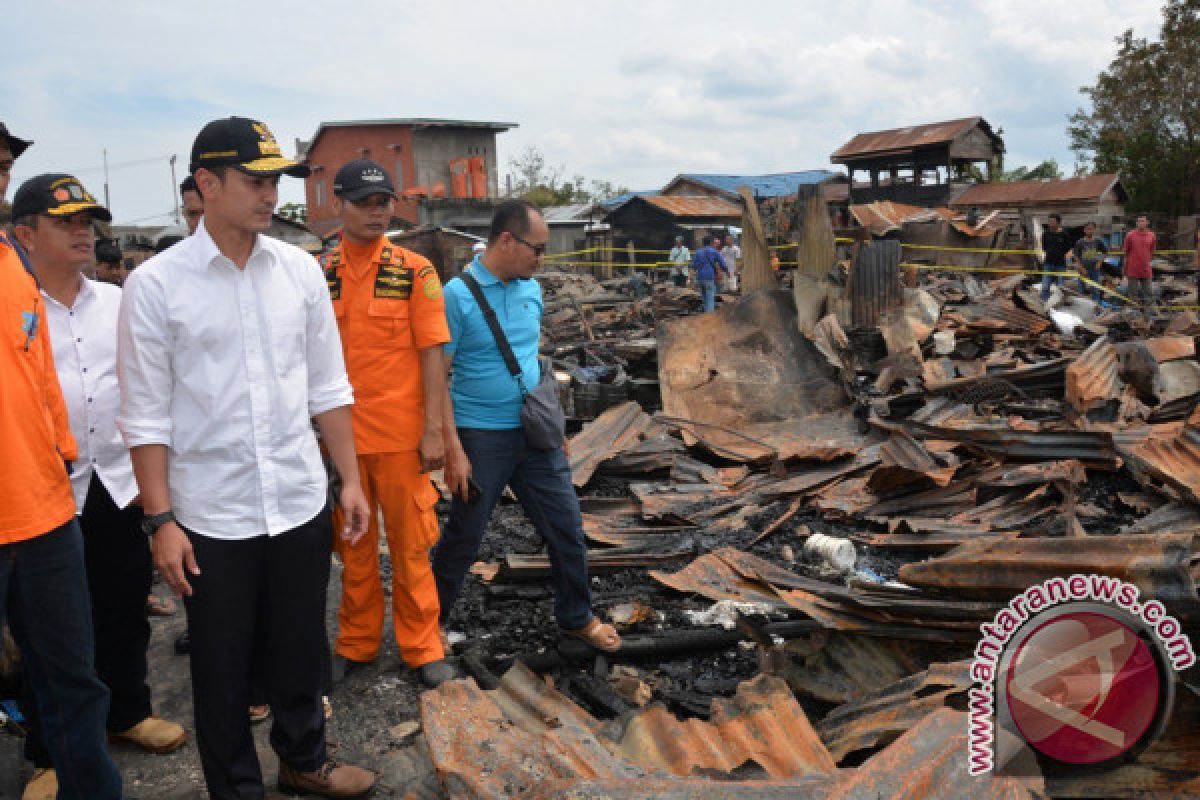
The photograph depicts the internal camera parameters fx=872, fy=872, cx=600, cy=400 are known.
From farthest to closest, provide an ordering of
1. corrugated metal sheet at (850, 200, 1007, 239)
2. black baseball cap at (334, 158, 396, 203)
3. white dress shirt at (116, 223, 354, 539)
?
corrugated metal sheet at (850, 200, 1007, 239) < black baseball cap at (334, 158, 396, 203) < white dress shirt at (116, 223, 354, 539)

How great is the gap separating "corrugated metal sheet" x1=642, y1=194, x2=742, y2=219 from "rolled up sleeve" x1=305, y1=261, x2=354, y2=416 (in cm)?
3285

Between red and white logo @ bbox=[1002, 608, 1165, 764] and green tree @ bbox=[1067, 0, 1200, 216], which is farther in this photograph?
green tree @ bbox=[1067, 0, 1200, 216]

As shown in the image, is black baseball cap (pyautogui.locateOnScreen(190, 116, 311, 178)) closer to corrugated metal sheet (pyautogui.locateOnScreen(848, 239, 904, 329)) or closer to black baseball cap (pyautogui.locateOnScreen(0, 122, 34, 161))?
black baseball cap (pyautogui.locateOnScreen(0, 122, 34, 161))

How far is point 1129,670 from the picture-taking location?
7.64 feet

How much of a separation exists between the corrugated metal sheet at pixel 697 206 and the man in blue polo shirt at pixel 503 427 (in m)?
31.8

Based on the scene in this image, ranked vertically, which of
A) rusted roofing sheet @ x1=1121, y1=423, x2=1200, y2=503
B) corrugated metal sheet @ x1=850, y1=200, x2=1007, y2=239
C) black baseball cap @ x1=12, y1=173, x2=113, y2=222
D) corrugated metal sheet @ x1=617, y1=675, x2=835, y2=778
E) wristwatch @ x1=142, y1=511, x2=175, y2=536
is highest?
corrugated metal sheet @ x1=850, y1=200, x2=1007, y2=239

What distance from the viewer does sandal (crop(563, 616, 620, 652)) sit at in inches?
152

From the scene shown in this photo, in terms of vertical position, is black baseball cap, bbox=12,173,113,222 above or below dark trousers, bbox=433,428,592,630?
above

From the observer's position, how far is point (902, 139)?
35.5 m

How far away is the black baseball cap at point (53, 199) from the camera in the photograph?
2.79 metres

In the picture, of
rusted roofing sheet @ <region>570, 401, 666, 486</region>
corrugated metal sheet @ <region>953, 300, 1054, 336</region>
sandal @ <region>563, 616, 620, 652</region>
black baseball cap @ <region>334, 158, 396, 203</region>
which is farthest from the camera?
corrugated metal sheet @ <region>953, 300, 1054, 336</region>

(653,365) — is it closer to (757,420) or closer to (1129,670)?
(757,420)

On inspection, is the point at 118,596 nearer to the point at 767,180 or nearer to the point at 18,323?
the point at 18,323

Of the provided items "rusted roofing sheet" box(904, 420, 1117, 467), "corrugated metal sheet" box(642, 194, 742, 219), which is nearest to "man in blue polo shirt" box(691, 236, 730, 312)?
"rusted roofing sheet" box(904, 420, 1117, 467)
